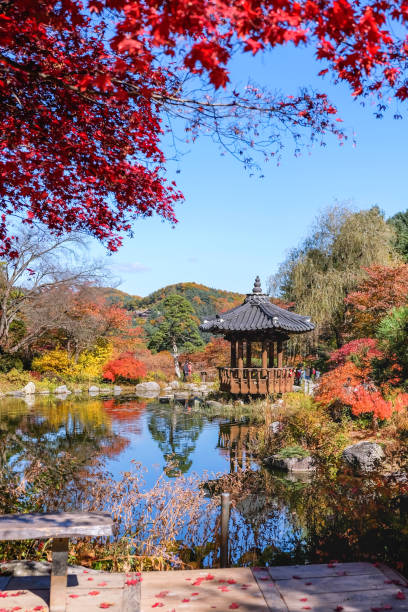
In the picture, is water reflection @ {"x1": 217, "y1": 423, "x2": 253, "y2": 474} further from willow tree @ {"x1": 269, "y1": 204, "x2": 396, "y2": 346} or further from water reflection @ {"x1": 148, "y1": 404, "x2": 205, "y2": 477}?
willow tree @ {"x1": 269, "y1": 204, "x2": 396, "y2": 346}

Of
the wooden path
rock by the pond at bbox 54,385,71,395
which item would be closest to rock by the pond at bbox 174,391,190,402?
rock by the pond at bbox 54,385,71,395

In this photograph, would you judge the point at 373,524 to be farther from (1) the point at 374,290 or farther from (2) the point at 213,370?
(2) the point at 213,370

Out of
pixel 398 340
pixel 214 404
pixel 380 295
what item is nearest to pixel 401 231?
pixel 380 295

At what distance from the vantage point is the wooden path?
2.68m

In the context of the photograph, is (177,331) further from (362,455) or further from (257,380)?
(362,455)

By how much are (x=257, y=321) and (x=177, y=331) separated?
11.0 metres

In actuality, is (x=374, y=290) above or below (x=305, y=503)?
above

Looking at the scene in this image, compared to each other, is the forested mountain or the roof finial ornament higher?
the forested mountain

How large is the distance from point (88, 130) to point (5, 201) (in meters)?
1.60

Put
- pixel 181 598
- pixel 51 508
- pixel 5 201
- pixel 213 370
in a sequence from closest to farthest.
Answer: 1. pixel 181 598
2. pixel 51 508
3. pixel 5 201
4. pixel 213 370

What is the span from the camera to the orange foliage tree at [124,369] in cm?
2078

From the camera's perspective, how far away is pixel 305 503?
5.98 meters

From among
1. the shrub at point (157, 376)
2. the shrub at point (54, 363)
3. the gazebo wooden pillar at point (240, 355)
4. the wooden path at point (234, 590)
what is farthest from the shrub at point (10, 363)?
the wooden path at point (234, 590)

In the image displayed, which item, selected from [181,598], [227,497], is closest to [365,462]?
[227,497]
